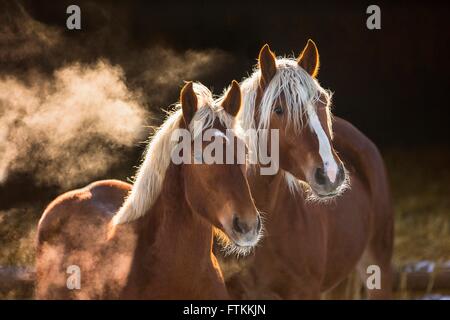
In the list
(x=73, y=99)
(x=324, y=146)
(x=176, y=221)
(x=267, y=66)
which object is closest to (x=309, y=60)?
(x=267, y=66)

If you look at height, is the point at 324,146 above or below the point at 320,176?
above

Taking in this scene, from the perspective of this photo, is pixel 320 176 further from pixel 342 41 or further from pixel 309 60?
pixel 342 41

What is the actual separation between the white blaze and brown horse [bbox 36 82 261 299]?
0.43 m

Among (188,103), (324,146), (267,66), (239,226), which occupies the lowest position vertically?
(239,226)

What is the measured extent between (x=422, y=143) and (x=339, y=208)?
5.49 ft

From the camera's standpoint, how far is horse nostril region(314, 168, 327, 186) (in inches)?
139

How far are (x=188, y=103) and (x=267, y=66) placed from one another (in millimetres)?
658

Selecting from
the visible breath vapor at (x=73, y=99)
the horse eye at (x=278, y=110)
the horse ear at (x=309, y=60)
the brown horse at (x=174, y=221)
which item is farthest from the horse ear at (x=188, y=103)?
the visible breath vapor at (x=73, y=99)

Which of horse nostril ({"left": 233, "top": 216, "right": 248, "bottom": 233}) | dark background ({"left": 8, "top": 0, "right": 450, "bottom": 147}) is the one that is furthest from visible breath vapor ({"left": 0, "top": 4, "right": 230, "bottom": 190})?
horse nostril ({"left": 233, "top": 216, "right": 248, "bottom": 233})

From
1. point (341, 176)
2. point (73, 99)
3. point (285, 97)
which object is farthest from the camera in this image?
point (73, 99)

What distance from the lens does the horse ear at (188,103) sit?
10.5 ft

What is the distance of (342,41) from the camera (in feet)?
18.4
